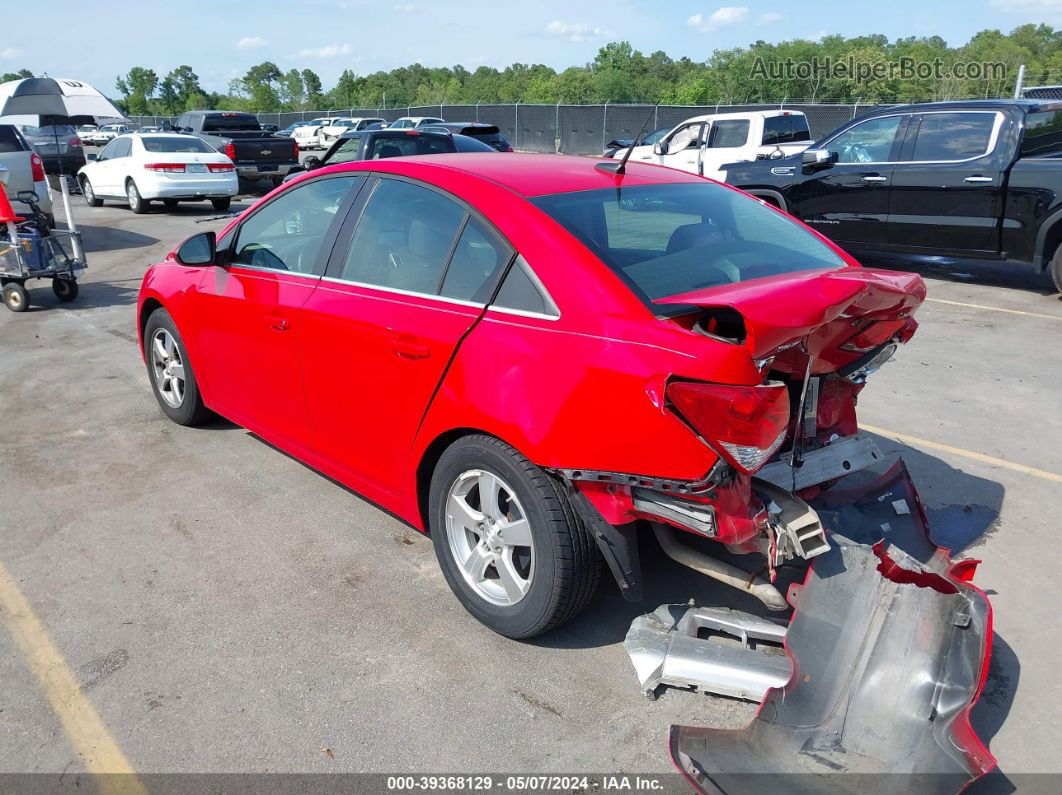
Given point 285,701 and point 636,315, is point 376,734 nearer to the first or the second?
point 285,701

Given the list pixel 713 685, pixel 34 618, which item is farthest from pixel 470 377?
pixel 34 618

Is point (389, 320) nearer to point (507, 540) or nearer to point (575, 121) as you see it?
point (507, 540)

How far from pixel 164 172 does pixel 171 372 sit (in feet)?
42.7

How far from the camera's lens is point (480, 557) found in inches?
130

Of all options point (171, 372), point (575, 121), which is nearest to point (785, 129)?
point (171, 372)

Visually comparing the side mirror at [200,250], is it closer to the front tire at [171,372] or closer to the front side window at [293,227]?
the front side window at [293,227]

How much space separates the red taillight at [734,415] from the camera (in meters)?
2.59

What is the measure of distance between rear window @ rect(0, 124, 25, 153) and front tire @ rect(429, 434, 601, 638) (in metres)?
12.0

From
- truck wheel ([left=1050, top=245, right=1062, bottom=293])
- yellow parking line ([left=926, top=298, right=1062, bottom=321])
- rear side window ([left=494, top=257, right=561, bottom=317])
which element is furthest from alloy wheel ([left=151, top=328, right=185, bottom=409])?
truck wheel ([left=1050, top=245, right=1062, bottom=293])

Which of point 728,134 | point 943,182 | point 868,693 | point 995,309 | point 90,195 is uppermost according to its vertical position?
point 728,134

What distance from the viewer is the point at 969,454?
495cm

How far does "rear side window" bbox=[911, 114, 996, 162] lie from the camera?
9031mm

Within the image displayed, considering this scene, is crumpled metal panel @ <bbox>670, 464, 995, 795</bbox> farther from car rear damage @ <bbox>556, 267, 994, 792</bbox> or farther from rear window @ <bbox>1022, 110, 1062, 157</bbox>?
rear window @ <bbox>1022, 110, 1062, 157</bbox>

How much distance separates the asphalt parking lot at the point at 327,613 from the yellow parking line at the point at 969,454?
17 mm
